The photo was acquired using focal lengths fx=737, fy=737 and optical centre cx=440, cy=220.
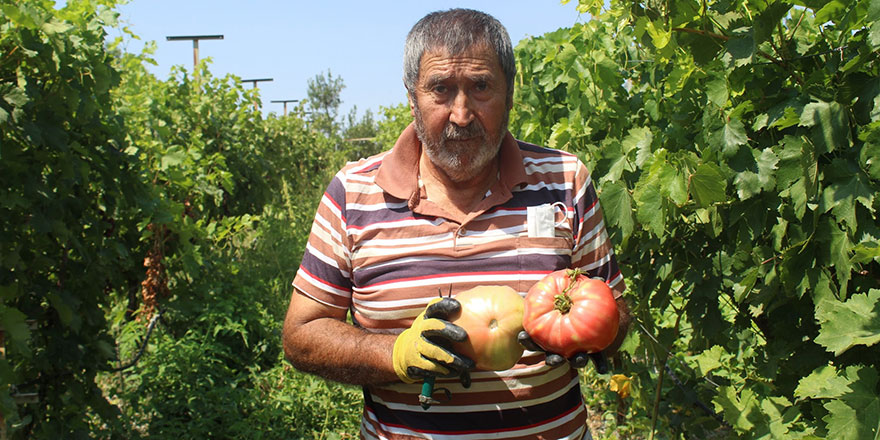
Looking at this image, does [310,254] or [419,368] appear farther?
[310,254]

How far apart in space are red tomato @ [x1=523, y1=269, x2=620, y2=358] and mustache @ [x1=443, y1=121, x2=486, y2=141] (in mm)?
448

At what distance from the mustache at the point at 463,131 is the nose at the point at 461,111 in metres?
0.01

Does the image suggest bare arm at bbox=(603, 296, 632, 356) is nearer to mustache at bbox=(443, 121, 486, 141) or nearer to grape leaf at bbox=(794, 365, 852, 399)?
grape leaf at bbox=(794, 365, 852, 399)

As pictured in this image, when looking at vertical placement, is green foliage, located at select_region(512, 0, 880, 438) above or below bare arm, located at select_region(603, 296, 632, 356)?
above

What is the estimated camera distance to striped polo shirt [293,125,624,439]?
75.1 inches

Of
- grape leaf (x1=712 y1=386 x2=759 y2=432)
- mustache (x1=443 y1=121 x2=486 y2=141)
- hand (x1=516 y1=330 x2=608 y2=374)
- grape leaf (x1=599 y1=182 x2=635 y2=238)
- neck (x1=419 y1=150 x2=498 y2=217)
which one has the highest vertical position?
mustache (x1=443 y1=121 x2=486 y2=141)

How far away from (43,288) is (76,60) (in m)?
1.03

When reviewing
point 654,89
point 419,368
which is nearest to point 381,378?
point 419,368

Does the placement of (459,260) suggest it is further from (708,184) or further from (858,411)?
(858,411)

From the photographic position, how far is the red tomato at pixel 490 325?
1688 mm

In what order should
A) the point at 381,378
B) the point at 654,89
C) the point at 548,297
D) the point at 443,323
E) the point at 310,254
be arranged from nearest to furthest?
the point at 443,323, the point at 548,297, the point at 381,378, the point at 310,254, the point at 654,89

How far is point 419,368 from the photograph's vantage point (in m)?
1.65

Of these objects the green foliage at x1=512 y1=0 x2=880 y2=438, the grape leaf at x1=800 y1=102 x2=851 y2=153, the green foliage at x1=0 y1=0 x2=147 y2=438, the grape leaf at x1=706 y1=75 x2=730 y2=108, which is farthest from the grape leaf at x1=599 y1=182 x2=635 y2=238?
the green foliage at x1=0 y1=0 x2=147 y2=438

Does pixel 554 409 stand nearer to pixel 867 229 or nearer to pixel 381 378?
pixel 381 378
